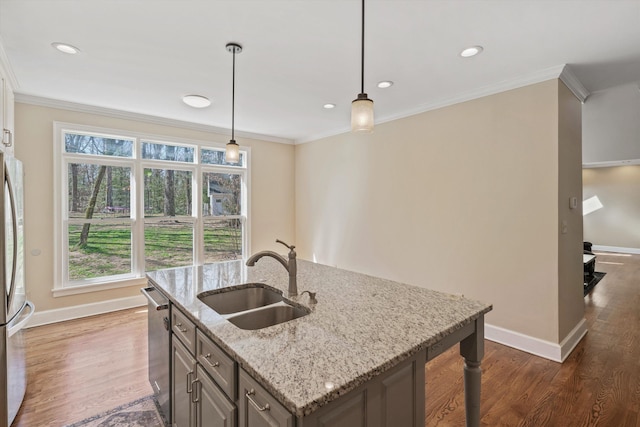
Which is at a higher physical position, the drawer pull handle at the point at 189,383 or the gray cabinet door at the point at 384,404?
the gray cabinet door at the point at 384,404

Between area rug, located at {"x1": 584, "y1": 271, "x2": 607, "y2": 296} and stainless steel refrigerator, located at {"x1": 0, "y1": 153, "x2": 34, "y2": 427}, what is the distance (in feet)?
21.7

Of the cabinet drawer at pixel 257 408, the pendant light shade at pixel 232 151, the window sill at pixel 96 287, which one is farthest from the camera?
the window sill at pixel 96 287

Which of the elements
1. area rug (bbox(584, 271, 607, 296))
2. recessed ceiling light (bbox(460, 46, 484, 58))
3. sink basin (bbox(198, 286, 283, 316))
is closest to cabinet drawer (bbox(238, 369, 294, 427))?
sink basin (bbox(198, 286, 283, 316))

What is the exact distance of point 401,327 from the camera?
128 cm

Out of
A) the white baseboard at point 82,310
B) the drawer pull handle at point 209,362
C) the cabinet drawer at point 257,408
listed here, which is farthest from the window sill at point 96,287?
the cabinet drawer at point 257,408

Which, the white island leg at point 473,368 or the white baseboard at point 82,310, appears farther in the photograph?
the white baseboard at point 82,310

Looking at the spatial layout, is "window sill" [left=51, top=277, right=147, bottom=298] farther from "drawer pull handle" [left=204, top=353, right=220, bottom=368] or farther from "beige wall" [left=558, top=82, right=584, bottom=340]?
"beige wall" [left=558, top=82, right=584, bottom=340]

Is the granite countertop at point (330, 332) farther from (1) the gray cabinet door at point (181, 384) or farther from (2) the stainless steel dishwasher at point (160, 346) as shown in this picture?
(1) the gray cabinet door at point (181, 384)

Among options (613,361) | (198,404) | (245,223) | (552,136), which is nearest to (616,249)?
(613,361)

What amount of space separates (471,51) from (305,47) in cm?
131

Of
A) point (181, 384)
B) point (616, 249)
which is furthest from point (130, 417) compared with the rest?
point (616, 249)

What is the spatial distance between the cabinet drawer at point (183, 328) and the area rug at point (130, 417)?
31.2 inches

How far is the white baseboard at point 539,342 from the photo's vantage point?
8.77 feet

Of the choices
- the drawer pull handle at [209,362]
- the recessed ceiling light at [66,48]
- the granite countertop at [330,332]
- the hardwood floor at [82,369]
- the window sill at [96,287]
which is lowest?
the hardwood floor at [82,369]
